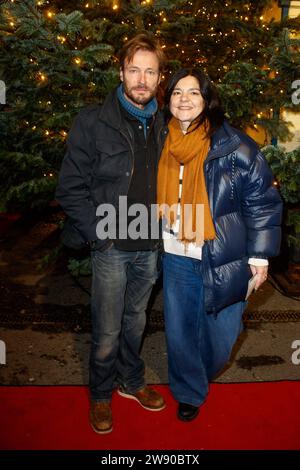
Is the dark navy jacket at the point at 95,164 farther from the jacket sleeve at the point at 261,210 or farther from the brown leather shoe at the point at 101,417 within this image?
the brown leather shoe at the point at 101,417

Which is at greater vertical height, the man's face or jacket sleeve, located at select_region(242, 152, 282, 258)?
the man's face

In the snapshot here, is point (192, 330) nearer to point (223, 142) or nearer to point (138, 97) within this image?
point (223, 142)

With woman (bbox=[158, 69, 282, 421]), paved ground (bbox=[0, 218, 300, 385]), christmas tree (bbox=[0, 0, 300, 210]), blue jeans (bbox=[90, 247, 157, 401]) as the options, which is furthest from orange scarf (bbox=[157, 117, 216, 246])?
paved ground (bbox=[0, 218, 300, 385])

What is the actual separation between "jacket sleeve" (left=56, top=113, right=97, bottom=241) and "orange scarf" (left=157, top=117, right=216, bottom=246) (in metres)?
0.45

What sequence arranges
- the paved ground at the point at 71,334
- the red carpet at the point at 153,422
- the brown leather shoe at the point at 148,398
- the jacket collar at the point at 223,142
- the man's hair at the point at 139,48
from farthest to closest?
1. the paved ground at the point at 71,334
2. the brown leather shoe at the point at 148,398
3. the red carpet at the point at 153,422
4. the man's hair at the point at 139,48
5. the jacket collar at the point at 223,142

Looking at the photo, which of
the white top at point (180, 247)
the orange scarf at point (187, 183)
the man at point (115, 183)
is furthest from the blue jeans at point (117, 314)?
the orange scarf at point (187, 183)

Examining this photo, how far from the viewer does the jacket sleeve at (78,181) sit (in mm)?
2393

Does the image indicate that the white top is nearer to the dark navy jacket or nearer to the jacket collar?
the jacket collar

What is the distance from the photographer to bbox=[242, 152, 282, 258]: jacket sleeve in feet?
7.84

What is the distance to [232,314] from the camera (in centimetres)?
273

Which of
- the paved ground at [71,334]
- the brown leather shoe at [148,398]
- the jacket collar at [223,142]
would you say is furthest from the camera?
the paved ground at [71,334]

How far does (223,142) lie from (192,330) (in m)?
1.27

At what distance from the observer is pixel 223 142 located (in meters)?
2.36
